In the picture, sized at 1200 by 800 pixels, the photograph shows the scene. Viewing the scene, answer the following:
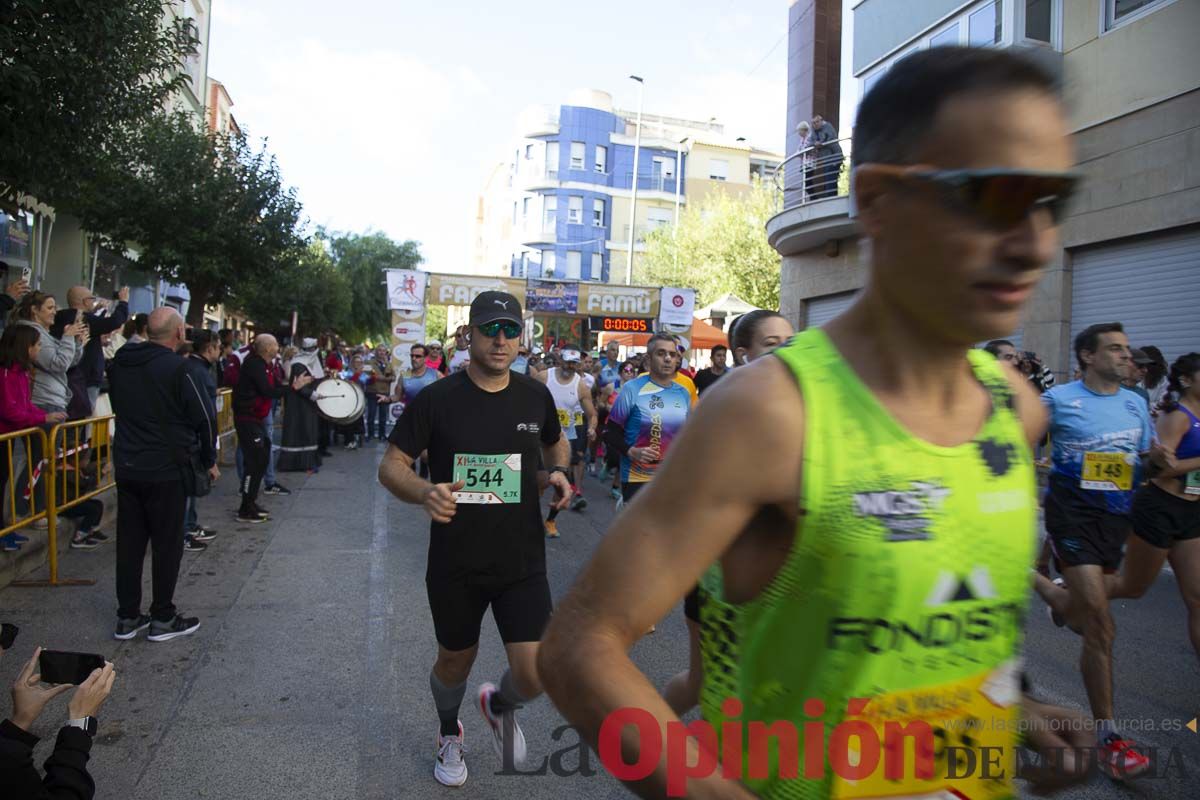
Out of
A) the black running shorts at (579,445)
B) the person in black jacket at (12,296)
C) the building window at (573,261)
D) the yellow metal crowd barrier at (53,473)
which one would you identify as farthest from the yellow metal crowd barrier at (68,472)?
the building window at (573,261)

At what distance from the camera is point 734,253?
35656mm

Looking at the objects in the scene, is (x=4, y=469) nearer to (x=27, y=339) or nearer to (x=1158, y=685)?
(x=27, y=339)

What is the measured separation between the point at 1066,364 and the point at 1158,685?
26.8ft

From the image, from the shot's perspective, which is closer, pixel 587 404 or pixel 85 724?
pixel 85 724

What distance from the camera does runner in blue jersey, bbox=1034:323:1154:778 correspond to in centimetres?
431

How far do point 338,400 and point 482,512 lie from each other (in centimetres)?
1196

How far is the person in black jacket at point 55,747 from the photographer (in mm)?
2506

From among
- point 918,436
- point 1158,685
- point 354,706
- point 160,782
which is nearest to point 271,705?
point 354,706

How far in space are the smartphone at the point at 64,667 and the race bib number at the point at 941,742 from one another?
2803mm

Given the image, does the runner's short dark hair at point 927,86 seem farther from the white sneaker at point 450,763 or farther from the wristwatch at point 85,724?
the white sneaker at point 450,763

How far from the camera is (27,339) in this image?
7.22 meters

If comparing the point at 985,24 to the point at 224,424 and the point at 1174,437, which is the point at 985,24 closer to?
the point at 1174,437

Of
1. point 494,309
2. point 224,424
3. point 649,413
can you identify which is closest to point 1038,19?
point 649,413

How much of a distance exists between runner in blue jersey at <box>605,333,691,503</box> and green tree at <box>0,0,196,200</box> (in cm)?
535
